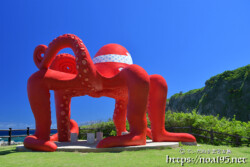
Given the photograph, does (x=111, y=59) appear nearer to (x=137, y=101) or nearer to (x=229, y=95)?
(x=137, y=101)

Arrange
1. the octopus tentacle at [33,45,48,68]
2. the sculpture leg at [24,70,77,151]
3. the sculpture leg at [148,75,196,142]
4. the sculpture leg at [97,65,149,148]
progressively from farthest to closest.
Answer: the octopus tentacle at [33,45,48,68] → the sculpture leg at [148,75,196,142] → the sculpture leg at [24,70,77,151] → the sculpture leg at [97,65,149,148]

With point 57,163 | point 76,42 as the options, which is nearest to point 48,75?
point 76,42

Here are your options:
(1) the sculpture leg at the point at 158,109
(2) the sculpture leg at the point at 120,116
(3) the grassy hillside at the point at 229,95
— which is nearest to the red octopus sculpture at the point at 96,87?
(1) the sculpture leg at the point at 158,109

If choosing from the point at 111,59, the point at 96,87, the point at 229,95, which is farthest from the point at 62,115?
the point at 229,95

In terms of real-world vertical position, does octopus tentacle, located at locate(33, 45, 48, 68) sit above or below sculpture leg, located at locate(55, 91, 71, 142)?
above

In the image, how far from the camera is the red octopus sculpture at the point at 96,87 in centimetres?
779

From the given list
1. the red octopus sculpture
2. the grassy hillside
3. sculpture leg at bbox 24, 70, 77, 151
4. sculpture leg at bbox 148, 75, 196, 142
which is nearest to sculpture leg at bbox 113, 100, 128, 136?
the red octopus sculpture

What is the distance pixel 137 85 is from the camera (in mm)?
7832

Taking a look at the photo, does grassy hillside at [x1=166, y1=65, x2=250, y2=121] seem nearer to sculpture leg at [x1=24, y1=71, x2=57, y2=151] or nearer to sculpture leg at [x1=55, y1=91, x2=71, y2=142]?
sculpture leg at [x1=55, y1=91, x2=71, y2=142]

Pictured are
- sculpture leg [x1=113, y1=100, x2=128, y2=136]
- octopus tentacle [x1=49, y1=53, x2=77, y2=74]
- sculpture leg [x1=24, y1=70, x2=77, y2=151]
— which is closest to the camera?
sculpture leg [x1=24, y1=70, x2=77, y2=151]

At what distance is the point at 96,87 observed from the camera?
8.53m

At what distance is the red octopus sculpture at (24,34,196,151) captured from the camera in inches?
307

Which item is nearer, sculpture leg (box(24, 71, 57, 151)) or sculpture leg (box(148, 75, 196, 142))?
sculpture leg (box(24, 71, 57, 151))

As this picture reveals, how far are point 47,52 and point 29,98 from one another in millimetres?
1910
